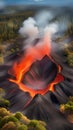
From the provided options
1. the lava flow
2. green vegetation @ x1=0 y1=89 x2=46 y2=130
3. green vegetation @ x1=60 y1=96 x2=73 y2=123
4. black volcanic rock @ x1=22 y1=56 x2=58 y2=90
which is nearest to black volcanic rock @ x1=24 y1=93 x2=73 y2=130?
green vegetation @ x1=60 y1=96 x2=73 y2=123

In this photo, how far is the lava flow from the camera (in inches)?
4368

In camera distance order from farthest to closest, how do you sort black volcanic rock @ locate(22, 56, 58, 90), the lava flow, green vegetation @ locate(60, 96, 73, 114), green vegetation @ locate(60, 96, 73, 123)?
1. black volcanic rock @ locate(22, 56, 58, 90)
2. the lava flow
3. green vegetation @ locate(60, 96, 73, 114)
4. green vegetation @ locate(60, 96, 73, 123)

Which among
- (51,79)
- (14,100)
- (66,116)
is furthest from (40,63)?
(66,116)

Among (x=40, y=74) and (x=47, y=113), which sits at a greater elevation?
(x=40, y=74)

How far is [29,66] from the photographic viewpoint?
12862 cm

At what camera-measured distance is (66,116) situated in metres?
91.2

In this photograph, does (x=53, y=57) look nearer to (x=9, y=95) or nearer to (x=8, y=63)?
(x=8, y=63)

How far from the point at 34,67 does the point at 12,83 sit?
1562 centimetres

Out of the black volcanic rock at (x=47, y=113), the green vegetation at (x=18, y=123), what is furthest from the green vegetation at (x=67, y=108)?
the green vegetation at (x=18, y=123)

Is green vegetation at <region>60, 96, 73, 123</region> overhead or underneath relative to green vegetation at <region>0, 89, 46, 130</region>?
underneath

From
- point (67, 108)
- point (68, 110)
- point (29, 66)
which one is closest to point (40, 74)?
point (29, 66)

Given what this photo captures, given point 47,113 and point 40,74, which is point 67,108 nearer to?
point 47,113

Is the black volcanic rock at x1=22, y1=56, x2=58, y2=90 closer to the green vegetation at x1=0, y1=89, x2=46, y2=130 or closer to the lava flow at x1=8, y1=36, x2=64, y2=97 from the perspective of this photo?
the lava flow at x1=8, y1=36, x2=64, y2=97

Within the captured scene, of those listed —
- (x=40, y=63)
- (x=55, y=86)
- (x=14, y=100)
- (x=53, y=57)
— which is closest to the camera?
(x=14, y=100)
